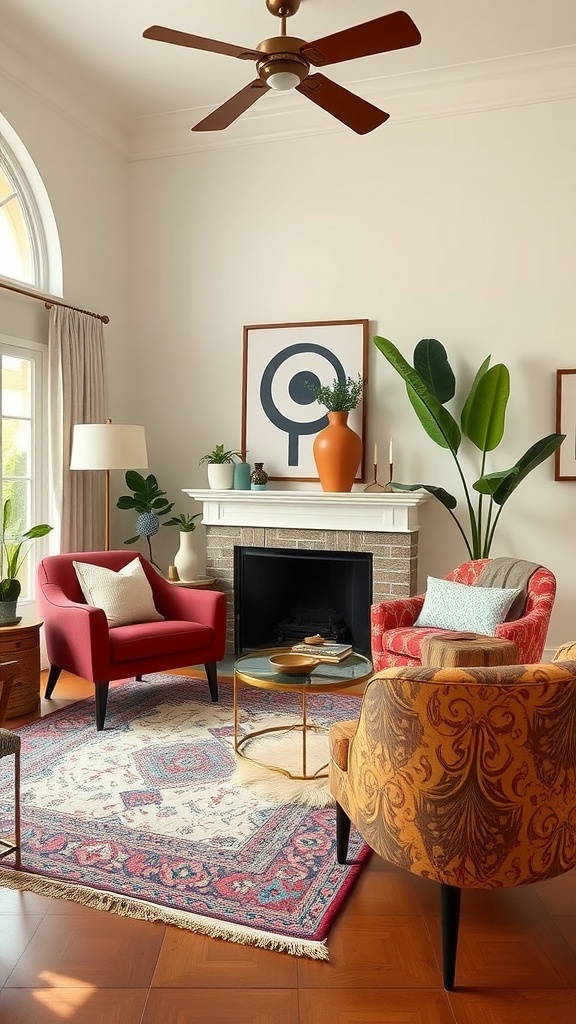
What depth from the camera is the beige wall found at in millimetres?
5172

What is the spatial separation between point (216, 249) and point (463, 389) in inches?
82.0

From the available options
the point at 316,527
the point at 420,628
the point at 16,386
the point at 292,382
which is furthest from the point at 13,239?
the point at 420,628

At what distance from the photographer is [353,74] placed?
17.3 feet

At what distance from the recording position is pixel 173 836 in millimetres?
2855

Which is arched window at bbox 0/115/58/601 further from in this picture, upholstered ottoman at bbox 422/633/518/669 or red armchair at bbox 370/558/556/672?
upholstered ottoman at bbox 422/633/518/669

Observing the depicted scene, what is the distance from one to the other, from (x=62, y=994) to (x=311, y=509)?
3681mm

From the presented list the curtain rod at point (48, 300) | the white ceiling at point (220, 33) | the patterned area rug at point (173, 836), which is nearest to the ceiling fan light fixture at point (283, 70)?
the white ceiling at point (220, 33)

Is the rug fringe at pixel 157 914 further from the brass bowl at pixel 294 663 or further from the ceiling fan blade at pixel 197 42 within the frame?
the ceiling fan blade at pixel 197 42

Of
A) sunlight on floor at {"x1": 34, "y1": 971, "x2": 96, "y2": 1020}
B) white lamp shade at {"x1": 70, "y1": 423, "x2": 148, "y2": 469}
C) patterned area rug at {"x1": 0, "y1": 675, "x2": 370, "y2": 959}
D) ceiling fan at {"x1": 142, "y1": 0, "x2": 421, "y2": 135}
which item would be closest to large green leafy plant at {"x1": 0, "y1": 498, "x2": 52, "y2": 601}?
white lamp shade at {"x1": 70, "y1": 423, "x2": 148, "y2": 469}

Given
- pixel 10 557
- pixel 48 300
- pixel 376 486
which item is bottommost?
pixel 10 557

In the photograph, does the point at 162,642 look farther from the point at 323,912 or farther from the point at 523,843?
the point at 523,843

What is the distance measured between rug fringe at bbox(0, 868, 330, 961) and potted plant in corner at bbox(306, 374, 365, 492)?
3.28 metres

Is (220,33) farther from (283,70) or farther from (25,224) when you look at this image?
(283,70)

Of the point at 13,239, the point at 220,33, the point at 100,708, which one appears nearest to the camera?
the point at 100,708
